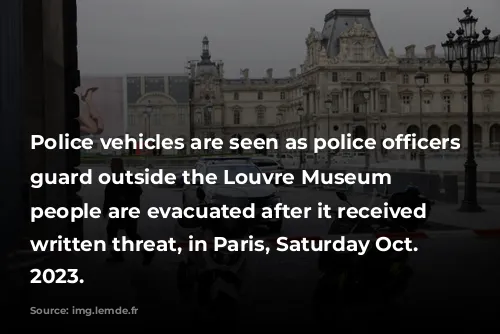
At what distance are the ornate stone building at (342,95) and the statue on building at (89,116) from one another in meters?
12.5

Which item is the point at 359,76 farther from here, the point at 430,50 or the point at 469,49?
the point at 469,49

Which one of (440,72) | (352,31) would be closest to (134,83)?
(352,31)

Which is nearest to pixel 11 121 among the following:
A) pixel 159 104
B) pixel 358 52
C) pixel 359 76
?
pixel 159 104

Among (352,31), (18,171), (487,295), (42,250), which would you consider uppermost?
(352,31)

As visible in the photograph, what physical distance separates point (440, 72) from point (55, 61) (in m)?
71.8

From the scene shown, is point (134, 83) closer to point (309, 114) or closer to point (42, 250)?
point (309, 114)

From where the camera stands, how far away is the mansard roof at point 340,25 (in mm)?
70812

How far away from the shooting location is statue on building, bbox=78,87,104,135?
6036cm

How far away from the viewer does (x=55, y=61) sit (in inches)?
324

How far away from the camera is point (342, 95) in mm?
82188

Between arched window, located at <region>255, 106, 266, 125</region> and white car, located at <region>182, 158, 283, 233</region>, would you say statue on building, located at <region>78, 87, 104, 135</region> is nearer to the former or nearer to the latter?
arched window, located at <region>255, 106, 266, 125</region>

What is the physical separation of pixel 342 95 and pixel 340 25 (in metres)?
10.0

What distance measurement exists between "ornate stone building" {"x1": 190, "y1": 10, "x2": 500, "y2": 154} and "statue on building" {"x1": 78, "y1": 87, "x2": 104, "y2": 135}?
492 inches

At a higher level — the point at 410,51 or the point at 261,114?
the point at 410,51
